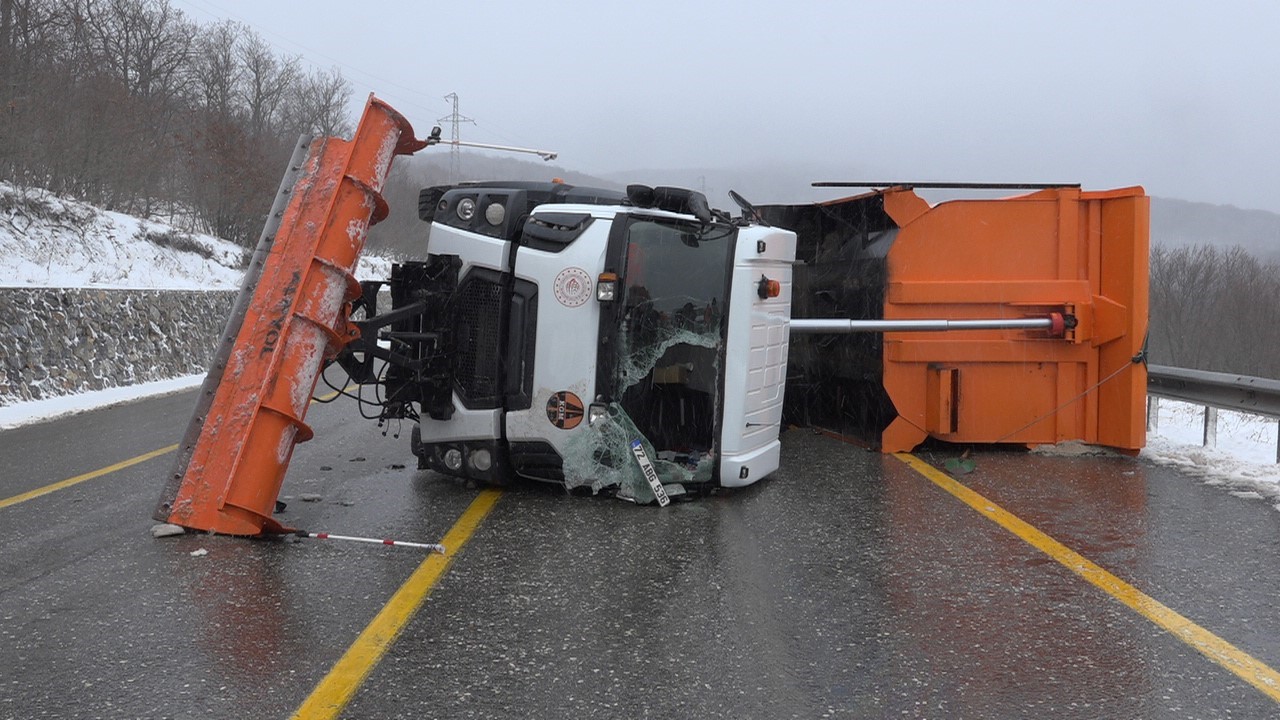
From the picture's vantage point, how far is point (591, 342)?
6312 mm

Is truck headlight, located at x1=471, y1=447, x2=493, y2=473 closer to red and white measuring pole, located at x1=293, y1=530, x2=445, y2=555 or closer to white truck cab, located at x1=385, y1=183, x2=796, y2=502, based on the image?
white truck cab, located at x1=385, y1=183, x2=796, y2=502

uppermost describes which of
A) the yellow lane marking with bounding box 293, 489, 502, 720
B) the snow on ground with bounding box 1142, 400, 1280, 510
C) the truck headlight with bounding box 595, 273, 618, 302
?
the truck headlight with bounding box 595, 273, 618, 302

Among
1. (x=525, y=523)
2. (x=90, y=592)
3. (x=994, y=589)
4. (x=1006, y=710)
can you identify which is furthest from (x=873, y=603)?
(x=90, y=592)

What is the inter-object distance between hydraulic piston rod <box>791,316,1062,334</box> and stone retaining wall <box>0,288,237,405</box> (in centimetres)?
1003

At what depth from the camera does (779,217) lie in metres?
10.9

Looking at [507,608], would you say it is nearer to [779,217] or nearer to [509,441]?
[509,441]

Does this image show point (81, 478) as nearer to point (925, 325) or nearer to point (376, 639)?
point (376, 639)

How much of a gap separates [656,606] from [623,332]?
7.66 ft

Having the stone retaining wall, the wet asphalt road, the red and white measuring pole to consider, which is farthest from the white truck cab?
the stone retaining wall

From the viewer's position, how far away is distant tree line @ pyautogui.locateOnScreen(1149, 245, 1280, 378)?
37281mm

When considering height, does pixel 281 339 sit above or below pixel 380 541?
above

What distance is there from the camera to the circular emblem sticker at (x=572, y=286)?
6.33 meters

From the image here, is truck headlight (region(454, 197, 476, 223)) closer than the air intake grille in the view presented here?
No

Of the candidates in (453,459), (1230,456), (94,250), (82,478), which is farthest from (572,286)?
(94,250)
